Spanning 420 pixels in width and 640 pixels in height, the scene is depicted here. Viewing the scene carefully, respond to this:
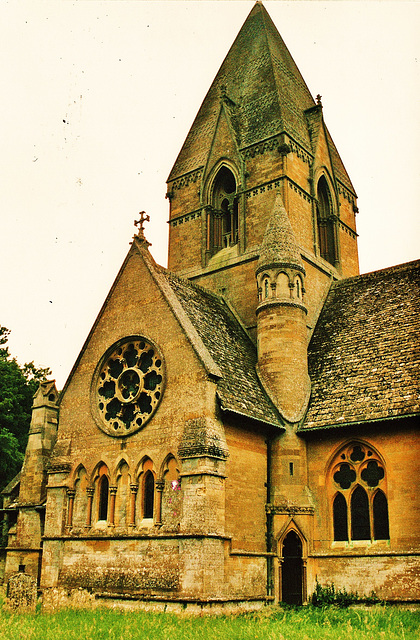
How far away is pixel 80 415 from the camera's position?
2297cm

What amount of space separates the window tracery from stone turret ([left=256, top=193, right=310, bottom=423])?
2161mm

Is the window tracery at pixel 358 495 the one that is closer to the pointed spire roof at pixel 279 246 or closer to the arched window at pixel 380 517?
the arched window at pixel 380 517

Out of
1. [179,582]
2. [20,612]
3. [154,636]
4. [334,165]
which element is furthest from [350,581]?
[334,165]

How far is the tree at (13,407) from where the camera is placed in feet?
124

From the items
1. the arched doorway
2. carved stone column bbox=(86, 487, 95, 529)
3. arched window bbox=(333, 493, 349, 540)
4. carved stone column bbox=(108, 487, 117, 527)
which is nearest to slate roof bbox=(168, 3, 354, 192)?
arched window bbox=(333, 493, 349, 540)

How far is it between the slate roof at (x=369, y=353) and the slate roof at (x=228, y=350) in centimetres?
194

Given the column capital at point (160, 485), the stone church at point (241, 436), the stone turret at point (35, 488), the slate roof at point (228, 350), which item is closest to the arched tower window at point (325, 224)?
the stone church at point (241, 436)

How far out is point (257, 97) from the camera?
1225 inches

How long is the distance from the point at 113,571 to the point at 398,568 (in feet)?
27.2

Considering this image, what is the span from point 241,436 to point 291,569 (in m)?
4.63

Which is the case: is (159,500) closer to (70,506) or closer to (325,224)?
(70,506)

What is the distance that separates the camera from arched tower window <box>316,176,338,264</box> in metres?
30.8

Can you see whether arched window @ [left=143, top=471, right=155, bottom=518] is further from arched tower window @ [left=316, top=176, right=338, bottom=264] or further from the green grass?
arched tower window @ [left=316, top=176, right=338, bottom=264]

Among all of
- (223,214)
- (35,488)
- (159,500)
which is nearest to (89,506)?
(159,500)
